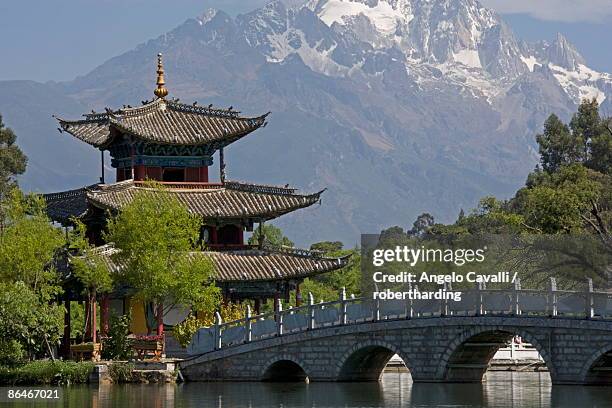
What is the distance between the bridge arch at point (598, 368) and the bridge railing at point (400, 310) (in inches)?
44.1

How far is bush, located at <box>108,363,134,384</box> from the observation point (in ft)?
184

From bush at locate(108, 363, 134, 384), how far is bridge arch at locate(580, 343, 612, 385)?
15.2 metres

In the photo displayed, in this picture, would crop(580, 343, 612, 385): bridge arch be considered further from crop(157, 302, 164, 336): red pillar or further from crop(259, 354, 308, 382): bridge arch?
crop(157, 302, 164, 336): red pillar

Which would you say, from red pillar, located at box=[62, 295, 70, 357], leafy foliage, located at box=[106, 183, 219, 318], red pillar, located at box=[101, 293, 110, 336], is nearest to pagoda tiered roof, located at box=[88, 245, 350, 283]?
leafy foliage, located at box=[106, 183, 219, 318]

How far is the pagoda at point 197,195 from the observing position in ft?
210

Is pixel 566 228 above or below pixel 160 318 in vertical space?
above

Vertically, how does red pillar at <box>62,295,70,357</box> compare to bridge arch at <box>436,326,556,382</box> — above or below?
above

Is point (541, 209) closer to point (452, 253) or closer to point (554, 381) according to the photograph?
point (452, 253)

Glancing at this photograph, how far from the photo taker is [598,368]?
5131cm

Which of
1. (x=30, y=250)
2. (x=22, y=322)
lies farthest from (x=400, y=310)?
(x=30, y=250)

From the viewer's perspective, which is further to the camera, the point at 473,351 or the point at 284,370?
the point at 284,370

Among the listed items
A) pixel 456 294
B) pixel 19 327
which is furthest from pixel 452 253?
pixel 19 327

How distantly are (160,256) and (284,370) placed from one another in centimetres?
585

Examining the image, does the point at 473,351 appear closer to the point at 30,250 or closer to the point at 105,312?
the point at 105,312
